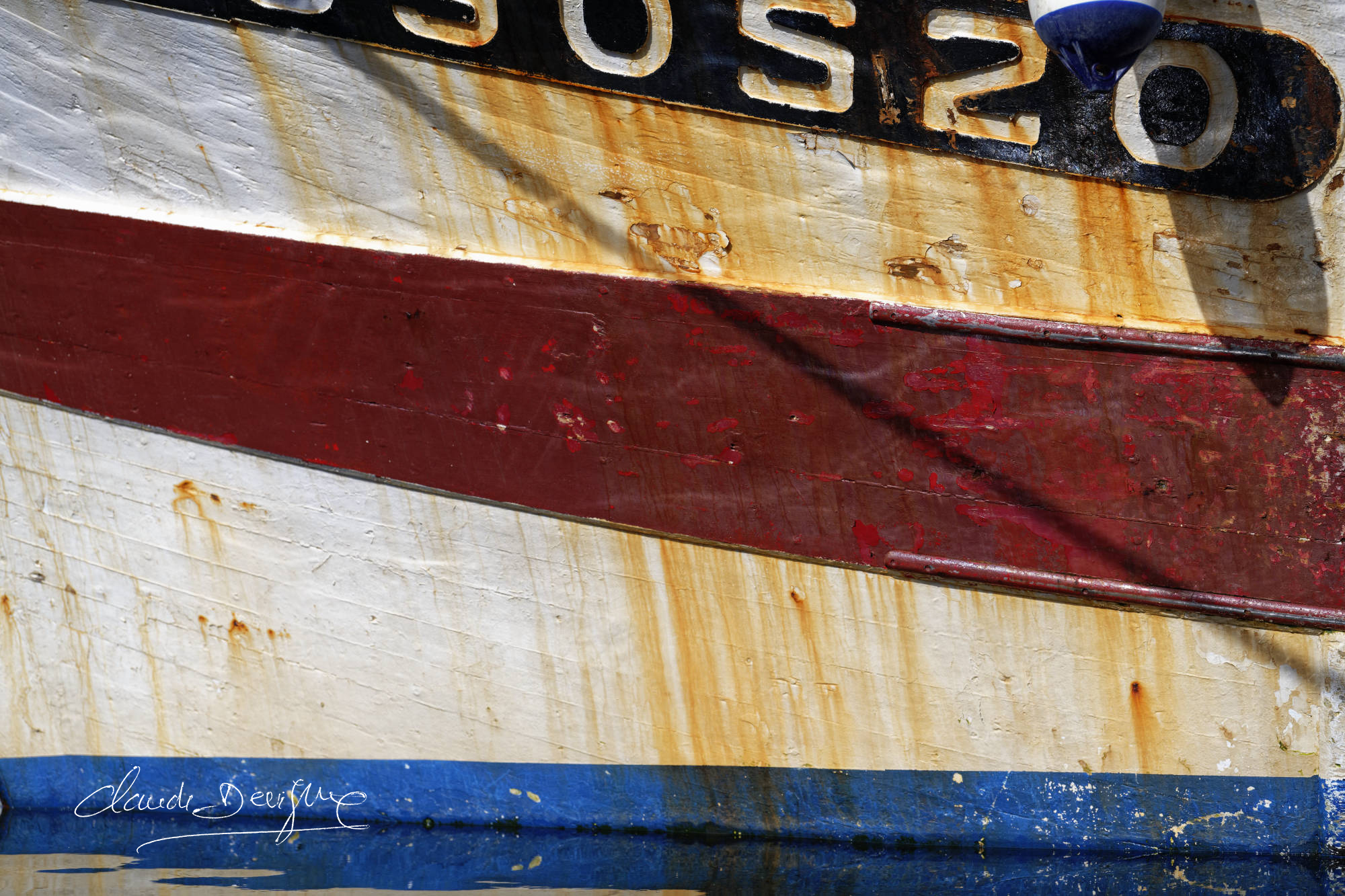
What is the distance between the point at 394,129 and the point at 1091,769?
7.51 ft

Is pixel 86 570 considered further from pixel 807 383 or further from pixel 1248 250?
pixel 1248 250

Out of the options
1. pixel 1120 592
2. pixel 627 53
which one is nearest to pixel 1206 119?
pixel 1120 592

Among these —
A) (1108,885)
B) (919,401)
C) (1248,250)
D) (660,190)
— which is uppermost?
(660,190)

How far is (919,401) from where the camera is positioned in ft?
7.75

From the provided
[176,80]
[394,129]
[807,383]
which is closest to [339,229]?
[394,129]

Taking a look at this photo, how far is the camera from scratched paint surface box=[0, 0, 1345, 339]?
220 centimetres

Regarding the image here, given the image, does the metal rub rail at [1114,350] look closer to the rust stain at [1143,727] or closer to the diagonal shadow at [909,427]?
the diagonal shadow at [909,427]

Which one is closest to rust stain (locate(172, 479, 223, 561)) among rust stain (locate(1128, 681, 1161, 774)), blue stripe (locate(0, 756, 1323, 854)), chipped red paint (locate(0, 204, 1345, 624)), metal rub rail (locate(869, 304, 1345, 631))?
chipped red paint (locate(0, 204, 1345, 624))

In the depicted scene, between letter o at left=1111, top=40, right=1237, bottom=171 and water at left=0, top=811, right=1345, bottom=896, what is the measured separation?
1691mm

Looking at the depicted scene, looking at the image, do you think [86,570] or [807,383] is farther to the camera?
[86,570]

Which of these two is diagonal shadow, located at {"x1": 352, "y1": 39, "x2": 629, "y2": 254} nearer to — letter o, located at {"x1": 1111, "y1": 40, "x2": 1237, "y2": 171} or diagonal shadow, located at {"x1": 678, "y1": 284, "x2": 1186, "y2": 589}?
diagonal shadow, located at {"x1": 678, "y1": 284, "x2": 1186, "y2": 589}
